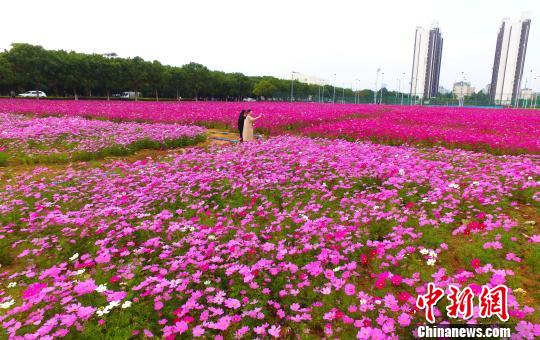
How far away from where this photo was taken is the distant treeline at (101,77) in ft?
152

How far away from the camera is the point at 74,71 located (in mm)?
52000

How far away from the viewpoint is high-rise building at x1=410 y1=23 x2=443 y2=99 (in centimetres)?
12650

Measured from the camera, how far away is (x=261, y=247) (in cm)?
407

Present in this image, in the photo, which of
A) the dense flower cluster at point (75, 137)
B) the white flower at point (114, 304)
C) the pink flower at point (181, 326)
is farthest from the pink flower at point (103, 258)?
the dense flower cluster at point (75, 137)

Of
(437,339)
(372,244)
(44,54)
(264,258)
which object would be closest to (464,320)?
(437,339)

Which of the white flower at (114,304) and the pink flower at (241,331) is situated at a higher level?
the white flower at (114,304)

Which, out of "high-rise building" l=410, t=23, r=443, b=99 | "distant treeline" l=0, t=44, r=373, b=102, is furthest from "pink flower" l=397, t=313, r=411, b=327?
"high-rise building" l=410, t=23, r=443, b=99

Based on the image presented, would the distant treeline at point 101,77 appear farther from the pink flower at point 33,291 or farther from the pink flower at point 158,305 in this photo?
the pink flower at point 158,305

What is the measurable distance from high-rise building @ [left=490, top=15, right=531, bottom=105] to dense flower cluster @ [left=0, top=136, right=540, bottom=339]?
131 meters

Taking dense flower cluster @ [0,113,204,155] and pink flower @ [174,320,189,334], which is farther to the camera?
dense flower cluster @ [0,113,204,155]

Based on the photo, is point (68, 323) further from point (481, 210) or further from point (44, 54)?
point (44, 54)

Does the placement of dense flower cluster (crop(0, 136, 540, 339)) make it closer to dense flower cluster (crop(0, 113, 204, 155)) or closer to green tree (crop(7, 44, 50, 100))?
dense flower cluster (crop(0, 113, 204, 155))

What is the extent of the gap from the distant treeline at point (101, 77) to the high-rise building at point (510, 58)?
94424 millimetres

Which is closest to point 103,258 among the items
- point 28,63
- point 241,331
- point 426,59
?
point 241,331
